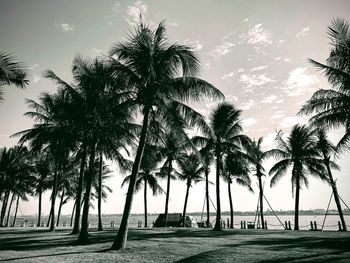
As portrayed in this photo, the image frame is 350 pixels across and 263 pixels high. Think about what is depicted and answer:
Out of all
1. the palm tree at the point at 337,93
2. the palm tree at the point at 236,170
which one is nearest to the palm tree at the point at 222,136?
the palm tree at the point at 236,170

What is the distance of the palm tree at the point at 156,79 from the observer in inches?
468

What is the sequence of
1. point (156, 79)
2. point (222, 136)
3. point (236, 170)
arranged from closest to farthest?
1. point (156, 79)
2. point (222, 136)
3. point (236, 170)

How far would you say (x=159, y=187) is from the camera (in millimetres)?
34281

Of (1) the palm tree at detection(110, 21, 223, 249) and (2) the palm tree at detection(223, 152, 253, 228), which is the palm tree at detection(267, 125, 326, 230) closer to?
(2) the palm tree at detection(223, 152, 253, 228)

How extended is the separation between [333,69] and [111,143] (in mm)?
12846

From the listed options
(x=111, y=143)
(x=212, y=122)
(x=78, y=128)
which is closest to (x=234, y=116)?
(x=212, y=122)

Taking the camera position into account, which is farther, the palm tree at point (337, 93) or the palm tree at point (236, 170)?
the palm tree at point (236, 170)

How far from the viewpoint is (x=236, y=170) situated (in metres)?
30.0

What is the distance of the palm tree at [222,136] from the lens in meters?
22.2

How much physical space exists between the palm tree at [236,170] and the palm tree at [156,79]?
10.7 metres

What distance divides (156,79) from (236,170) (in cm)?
2060

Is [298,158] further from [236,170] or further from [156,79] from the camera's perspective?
[156,79]

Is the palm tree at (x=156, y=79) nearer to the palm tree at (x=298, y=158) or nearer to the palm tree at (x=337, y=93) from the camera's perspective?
the palm tree at (x=337, y=93)

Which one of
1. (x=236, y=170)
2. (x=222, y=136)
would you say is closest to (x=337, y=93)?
(x=222, y=136)
